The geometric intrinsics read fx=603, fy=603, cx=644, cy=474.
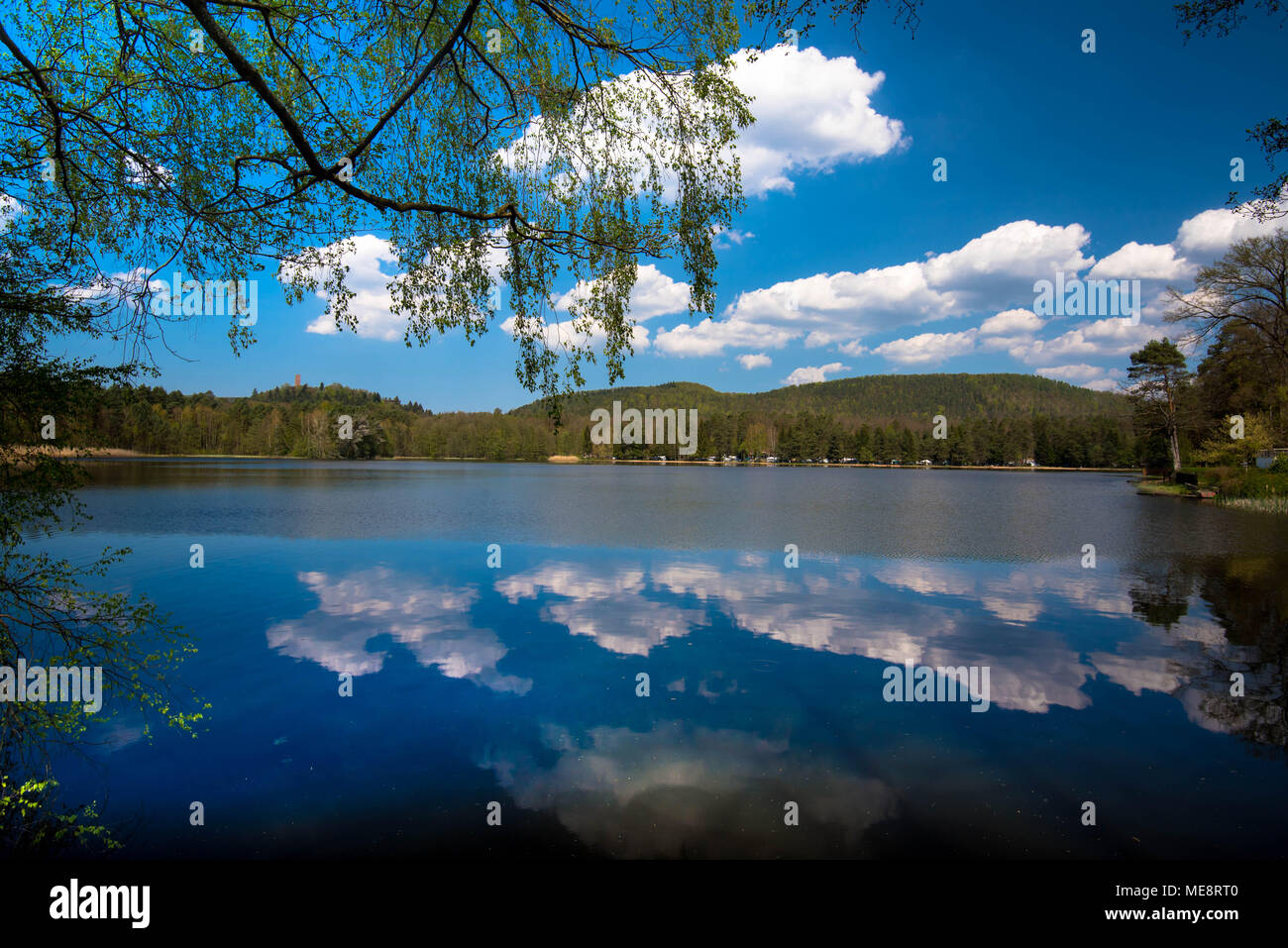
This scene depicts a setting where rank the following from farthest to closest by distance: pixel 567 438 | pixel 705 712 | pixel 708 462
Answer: pixel 567 438, pixel 708 462, pixel 705 712

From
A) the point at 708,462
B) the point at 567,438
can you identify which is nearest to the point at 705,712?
the point at 708,462

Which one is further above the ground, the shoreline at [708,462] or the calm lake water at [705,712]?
the shoreline at [708,462]

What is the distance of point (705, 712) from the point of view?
7402mm

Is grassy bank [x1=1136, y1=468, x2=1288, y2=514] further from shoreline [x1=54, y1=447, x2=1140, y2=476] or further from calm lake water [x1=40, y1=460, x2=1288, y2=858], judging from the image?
shoreline [x1=54, y1=447, x2=1140, y2=476]

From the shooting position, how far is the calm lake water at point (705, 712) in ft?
16.9

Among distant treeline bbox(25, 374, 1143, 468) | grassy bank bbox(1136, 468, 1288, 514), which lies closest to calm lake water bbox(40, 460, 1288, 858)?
grassy bank bbox(1136, 468, 1288, 514)

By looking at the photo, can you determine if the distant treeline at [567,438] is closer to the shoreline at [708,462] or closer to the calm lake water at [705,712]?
the shoreline at [708,462]

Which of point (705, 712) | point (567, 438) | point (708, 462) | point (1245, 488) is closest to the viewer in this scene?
point (705, 712)

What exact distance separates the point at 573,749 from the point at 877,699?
4.05m

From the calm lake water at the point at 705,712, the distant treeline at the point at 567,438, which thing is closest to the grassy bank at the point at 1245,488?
the calm lake water at the point at 705,712

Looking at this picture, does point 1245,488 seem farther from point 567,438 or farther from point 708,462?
point 567,438
